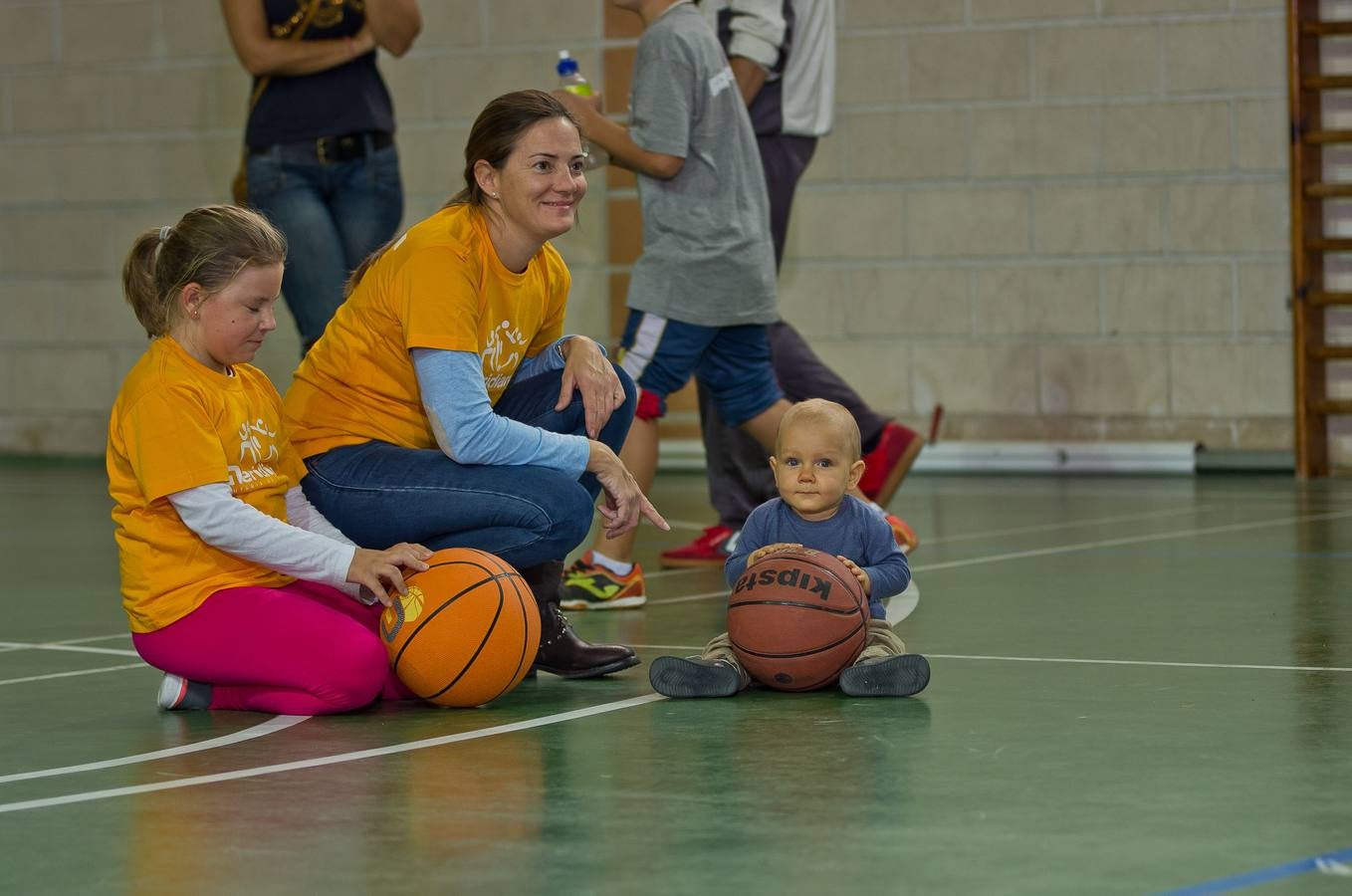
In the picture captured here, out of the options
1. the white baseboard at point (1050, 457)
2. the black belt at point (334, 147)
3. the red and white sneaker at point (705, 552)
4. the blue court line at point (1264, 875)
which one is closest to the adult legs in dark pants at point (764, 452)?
the red and white sneaker at point (705, 552)

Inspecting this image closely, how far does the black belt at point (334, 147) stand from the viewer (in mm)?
6316

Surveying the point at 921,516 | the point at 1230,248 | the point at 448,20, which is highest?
the point at 448,20

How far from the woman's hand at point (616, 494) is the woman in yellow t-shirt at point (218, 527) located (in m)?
0.40

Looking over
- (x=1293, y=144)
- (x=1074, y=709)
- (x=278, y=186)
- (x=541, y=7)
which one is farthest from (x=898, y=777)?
(x=541, y=7)

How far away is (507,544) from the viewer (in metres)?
3.78

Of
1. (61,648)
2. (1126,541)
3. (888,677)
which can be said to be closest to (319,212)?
(61,648)

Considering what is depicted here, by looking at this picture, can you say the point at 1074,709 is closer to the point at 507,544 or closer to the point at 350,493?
the point at 507,544

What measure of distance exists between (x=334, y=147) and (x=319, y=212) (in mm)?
213

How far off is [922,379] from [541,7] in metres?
2.60

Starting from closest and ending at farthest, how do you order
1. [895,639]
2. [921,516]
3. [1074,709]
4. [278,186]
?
[1074,709] < [895,639] < [278,186] < [921,516]

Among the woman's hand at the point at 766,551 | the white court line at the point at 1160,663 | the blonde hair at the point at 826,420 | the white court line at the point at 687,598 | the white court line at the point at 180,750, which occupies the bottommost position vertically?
the white court line at the point at 687,598

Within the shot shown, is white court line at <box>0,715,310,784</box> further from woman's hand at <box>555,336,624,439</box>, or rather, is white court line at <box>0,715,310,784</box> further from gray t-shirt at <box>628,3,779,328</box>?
gray t-shirt at <box>628,3,779,328</box>

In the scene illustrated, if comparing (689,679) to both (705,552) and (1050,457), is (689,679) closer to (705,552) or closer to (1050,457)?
(705,552)

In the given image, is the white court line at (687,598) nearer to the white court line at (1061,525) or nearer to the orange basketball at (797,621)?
the white court line at (1061,525)
